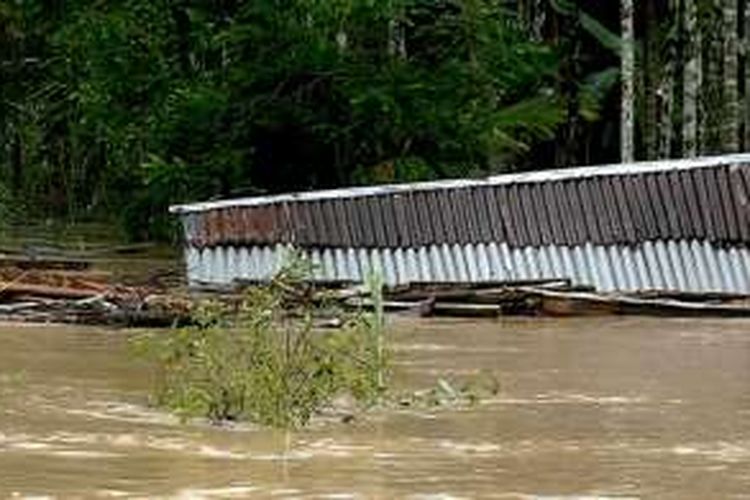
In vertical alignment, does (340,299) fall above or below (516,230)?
below

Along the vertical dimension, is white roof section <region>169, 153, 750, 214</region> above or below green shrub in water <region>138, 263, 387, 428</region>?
above

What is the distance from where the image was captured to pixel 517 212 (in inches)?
660

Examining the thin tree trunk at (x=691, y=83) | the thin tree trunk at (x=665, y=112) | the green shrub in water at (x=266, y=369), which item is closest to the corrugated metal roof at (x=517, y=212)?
the thin tree trunk at (x=691, y=83)

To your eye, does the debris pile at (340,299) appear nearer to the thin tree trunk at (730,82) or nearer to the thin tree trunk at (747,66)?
the thin tree trunk at (730,82)

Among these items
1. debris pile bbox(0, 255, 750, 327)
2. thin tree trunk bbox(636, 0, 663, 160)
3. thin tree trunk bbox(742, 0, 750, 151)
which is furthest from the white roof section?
thin tree trunk bbox(636, 0, 663, 160)

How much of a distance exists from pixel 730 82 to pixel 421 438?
Result: 56.0 feet

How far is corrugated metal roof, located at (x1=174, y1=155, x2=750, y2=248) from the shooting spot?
636 inches

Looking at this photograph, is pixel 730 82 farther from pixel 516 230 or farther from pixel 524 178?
pixel 516 230

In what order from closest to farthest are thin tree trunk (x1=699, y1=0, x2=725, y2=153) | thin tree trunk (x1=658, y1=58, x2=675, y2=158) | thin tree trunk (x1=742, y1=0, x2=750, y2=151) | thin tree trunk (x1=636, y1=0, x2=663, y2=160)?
thin tree trunk (x1=658, y1=58, x2=675, y2=158) → thin tree trunk (x1=699, y1=0, x2=725, y2=153) → thin tree trunk (x1=742, y1=0, x2=750, y2=151) → thin tree trunk (x1=636, y1=0, x2=663, y2=160)

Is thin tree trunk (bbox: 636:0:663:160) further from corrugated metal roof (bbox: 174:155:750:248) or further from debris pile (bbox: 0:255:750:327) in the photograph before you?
debris pile (bbox: 0:255:750:327)

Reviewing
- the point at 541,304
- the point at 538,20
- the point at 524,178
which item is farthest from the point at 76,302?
the point at 538,20

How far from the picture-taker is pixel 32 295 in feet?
42.2

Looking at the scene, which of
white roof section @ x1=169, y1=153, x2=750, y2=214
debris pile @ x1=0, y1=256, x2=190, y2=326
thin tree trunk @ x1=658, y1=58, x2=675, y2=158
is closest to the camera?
debris pile @ x1=0, y1=256, x2=190, y2=326

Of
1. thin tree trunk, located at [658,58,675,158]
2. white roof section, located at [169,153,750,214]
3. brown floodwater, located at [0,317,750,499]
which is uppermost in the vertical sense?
thin tree trunk, located at [658,58,675,158]
